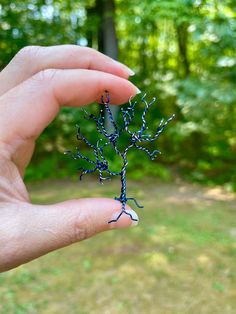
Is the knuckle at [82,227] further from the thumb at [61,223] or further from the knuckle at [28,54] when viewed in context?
the knuckle at [28,54]

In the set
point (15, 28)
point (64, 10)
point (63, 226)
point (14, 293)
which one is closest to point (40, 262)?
point (14, 293)

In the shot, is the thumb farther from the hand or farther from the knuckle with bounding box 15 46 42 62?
the knuckle with bounding box 15 46 42 62

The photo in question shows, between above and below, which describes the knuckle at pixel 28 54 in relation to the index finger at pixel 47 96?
above

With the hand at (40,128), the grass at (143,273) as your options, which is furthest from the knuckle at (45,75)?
the grass at (143,273)

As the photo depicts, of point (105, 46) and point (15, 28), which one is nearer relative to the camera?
point (15, 28)

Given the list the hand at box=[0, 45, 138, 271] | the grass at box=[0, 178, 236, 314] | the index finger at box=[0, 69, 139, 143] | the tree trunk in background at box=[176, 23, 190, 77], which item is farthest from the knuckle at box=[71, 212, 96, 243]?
the tree trunk in background at box=[176, 23, 190, 77]

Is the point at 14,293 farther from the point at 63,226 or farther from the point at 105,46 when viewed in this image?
the point at 105,46

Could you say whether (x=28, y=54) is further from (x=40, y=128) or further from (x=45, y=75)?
(x=40, y=128)
